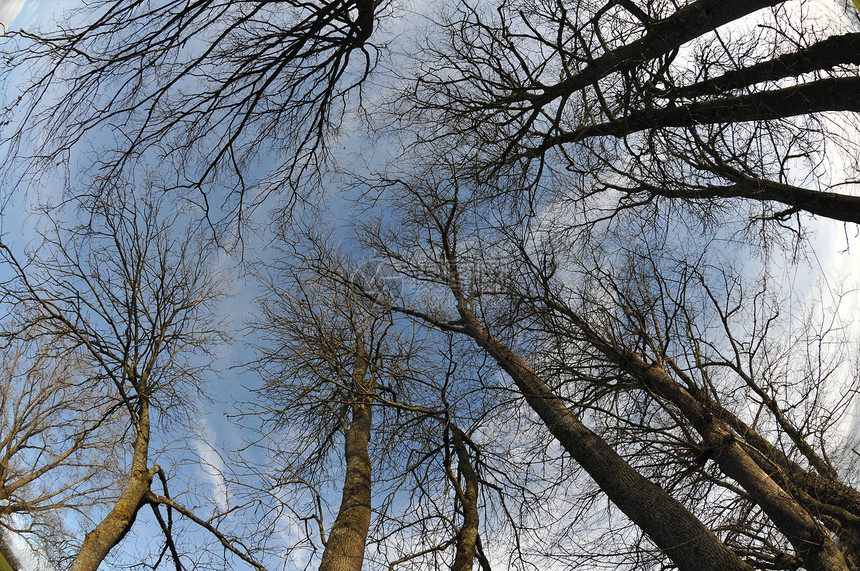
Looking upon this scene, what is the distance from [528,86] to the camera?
16.7 feet

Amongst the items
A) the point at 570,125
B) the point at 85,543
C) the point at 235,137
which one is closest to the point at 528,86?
the point at 570,125

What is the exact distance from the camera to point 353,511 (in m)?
4.54

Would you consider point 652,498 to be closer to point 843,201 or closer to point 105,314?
point 843,201

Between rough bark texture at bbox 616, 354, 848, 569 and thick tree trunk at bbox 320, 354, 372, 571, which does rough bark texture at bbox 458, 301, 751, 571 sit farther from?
thick tree trunk at bbox 320, 354, 372, 571

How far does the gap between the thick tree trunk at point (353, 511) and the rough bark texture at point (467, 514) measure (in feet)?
2.73

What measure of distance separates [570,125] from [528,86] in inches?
37.2

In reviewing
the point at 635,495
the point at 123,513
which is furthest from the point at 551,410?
the point at 123,513

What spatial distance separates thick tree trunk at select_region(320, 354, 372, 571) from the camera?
4125 millimetres

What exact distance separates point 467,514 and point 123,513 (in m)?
3.35

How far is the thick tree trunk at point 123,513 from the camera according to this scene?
180 inches

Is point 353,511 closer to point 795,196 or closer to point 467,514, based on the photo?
point 467,514

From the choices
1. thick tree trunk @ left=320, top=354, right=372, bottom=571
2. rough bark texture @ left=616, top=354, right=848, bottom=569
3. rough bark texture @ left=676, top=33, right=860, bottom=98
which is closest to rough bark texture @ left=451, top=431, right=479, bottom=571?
thick tree trunk @ left=320, top=354, right=372, bottom=571

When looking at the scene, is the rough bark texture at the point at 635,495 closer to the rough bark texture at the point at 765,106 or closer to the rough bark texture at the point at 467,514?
the rough bark texture at the point at 467,514

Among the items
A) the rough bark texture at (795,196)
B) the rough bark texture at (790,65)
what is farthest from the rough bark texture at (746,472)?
the rough bark texture at (790,65)
